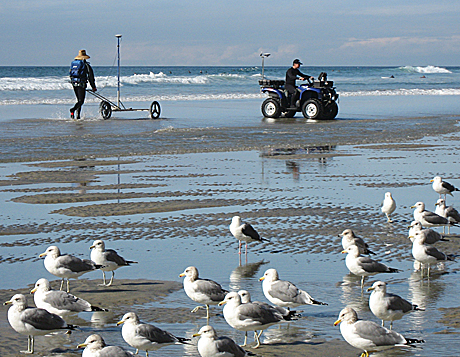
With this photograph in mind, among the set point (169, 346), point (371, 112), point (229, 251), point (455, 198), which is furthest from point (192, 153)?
point (371, 112)

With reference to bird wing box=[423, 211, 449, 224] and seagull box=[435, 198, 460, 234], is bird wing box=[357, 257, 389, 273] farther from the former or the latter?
seagull box=[435, 198, 460, 234]

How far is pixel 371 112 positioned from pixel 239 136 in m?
12.7

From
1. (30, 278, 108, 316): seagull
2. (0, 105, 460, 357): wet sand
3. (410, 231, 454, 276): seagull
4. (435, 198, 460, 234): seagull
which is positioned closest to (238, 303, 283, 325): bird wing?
(0, 105, 460, 357): wet sand

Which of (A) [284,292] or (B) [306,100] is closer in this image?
(A) [284,292]

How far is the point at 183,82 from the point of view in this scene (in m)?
65.8

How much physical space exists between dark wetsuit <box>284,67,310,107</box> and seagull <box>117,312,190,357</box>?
2008cm

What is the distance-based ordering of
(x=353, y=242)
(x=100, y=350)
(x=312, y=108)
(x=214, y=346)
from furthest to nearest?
(x=312, y=108)
(x=353, y=242)
(x=214, y=346)
(x=100, y=350)

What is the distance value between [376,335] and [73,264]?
3.11 meters

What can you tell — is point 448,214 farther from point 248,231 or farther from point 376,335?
point 376,335

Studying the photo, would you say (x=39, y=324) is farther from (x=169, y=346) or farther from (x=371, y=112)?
(x=371, y=112)

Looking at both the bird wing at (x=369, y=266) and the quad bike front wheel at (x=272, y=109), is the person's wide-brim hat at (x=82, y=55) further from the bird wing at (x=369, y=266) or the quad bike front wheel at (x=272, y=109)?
the bird wing at (x=369, y=266)

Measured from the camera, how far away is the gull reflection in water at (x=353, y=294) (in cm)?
654

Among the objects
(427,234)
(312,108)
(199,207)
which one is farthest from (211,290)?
(312,108)

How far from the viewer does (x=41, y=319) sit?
17.7 feet
